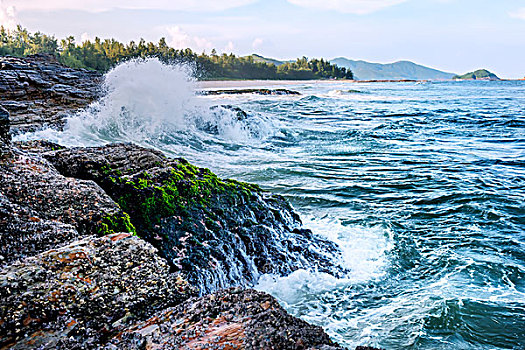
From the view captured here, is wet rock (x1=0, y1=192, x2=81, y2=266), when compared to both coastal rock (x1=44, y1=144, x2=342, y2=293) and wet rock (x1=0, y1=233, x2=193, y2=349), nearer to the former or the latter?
wet rock (x1=0, y1=233, x2=193, y2=349)

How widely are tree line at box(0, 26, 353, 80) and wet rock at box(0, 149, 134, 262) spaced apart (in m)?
44.3

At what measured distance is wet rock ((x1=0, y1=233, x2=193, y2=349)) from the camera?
1.84 m

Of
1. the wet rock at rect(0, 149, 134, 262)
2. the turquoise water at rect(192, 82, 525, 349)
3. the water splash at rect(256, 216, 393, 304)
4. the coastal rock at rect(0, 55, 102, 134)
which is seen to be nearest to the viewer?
the wet rock at rect(0, 149, 134, 262)

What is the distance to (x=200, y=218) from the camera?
4270mm

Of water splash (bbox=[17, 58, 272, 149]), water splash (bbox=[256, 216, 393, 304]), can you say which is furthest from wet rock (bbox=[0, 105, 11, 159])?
water splash (bbox=[17, 58, 272, 149])

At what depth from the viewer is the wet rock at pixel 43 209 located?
8.12ft

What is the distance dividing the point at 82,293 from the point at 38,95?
19.2 m

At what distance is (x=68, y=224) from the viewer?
2.82 m

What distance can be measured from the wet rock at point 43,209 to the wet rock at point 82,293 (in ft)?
0.91

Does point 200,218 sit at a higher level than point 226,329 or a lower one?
lower

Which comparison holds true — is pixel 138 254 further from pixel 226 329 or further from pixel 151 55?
pixel 151 55

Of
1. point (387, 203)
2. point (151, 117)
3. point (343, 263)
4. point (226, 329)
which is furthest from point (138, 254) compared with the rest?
point (151, 117)

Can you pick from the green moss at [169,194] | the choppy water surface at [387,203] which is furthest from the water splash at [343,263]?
the green moss at [169,194]

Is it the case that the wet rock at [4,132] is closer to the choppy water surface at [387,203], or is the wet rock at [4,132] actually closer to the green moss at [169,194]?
the green moss at [169,194]
